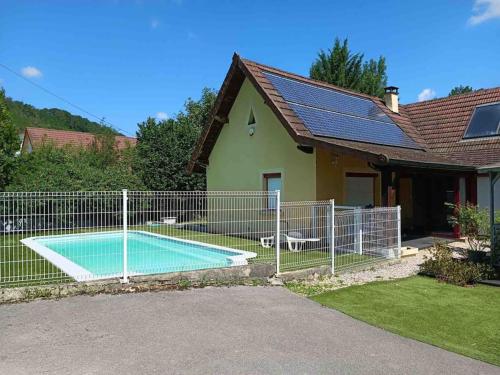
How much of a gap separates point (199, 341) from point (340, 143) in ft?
29.2

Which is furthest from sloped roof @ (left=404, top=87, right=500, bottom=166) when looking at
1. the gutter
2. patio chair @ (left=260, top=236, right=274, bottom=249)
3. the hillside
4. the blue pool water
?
the hillside

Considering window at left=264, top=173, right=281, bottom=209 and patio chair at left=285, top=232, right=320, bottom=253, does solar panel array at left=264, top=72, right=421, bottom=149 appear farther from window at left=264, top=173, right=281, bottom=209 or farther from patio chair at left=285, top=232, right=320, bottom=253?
patio chair at left=285, top=232, right=320, bottom=253

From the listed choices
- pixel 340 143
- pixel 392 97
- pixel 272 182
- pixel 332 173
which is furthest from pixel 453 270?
pixel 392 97

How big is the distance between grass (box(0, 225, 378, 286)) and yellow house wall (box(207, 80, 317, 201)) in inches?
149

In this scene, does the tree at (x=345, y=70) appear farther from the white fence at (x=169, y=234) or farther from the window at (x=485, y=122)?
the white fence at (x=169, y=234)

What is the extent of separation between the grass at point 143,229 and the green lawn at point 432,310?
1.64 m

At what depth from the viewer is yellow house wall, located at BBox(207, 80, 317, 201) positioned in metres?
14.6

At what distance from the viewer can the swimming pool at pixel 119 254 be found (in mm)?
8453

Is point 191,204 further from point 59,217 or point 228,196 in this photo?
point 59,217

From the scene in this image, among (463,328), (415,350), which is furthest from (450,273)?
(415,350)

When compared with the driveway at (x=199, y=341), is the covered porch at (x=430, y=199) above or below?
above

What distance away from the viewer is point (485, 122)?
17.4 metres

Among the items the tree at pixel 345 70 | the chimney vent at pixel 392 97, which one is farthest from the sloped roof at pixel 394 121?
the tree at pixel 345 70

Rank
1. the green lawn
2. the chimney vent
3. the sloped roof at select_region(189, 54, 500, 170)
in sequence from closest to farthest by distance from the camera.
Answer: the green lawn < the sloped roof at select_region(189, 54, 500, 170) < the chimney vent
